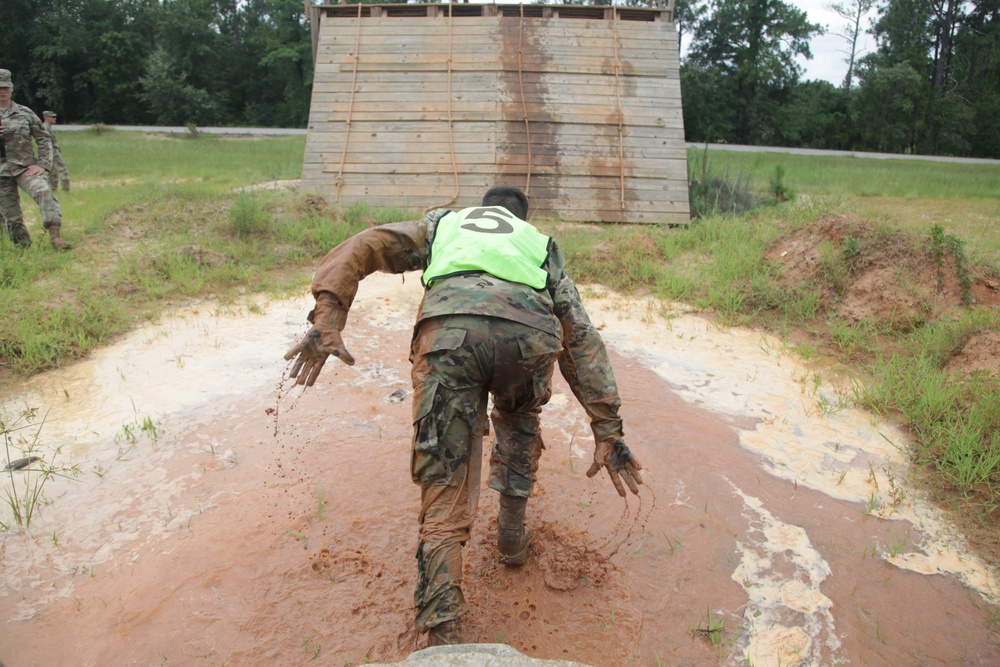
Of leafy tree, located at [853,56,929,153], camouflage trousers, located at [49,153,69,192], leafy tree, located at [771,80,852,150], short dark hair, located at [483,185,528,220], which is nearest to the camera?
short dark hair, located at [483,185,528,220]

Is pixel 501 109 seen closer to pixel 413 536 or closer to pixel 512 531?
pixel 413 536

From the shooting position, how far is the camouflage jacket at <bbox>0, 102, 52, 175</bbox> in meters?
6.42

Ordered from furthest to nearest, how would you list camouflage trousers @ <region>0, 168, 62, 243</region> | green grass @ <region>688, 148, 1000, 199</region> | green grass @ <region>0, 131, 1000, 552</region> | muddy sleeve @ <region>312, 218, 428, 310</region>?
green grass @ <region>688, 148, 1000, 199</region>, camouflage trousers @ <region>0, 168, 62, 243</region>, green grass @ <region>0, 131, 1000, 552</region>, muddy sleeve @ <region>312, 218, 428, 310</region>

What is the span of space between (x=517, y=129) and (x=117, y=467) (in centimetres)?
679

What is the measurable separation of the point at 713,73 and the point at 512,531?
29480mm

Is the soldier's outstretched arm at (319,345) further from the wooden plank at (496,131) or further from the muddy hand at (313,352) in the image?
the wooden plank at (496,131)

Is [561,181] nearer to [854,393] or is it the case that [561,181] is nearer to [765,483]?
[854,393]

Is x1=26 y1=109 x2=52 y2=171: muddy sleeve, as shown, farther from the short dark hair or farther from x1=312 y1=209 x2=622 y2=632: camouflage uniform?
the short dark hair

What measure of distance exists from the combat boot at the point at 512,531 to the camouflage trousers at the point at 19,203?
5.87 m

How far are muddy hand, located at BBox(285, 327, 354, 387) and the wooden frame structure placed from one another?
615 cm

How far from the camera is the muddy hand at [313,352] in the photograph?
2317 millimetres

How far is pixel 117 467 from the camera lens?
3.49 meters

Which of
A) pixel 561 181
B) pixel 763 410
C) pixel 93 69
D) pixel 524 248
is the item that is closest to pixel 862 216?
pixel 763 410

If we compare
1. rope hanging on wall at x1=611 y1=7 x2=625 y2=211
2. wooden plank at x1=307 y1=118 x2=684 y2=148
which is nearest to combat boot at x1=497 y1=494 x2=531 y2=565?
rope hanging on wall at x1=611 y1=7 x2=625 y2=211
